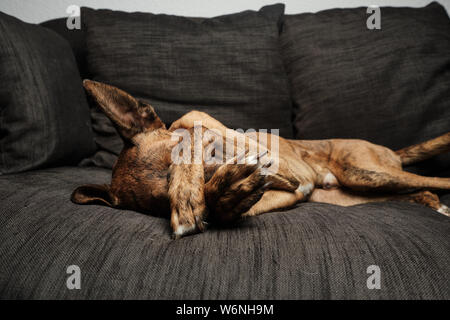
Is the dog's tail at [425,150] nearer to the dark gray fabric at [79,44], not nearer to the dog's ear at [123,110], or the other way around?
the dog's ear at [123,110]

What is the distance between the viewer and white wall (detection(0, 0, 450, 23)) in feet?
9.45

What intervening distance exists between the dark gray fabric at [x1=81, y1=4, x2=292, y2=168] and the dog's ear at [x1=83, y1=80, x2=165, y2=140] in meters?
0.73

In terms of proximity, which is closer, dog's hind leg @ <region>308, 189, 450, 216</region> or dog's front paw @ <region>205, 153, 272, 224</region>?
dog's front paw @ <region>205, 153, 272, 224</region>

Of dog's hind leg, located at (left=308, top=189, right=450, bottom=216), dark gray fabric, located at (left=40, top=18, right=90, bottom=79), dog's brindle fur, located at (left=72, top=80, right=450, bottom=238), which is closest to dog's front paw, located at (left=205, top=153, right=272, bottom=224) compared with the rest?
dog's brindle fur, located at (left=72, top=80, right=450, bottom=238)

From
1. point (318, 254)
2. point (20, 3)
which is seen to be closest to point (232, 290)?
Answer: point (318, 254)

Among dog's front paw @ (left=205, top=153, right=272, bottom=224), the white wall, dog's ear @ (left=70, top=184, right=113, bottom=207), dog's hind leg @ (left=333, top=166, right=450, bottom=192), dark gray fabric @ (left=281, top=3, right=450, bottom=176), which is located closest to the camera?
dog's front paw @ (left=205, top=153, right=272, bottom=224)

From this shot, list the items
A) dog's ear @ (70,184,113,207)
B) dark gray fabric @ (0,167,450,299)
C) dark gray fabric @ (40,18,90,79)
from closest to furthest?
dark gray fabric @ (0,167,450,299) < dog's ear @ (70,184,113,207) < dark gray fabric @ (40,18,90,79)

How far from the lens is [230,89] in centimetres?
224

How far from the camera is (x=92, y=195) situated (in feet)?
4.38

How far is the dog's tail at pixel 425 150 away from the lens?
6.48 ft

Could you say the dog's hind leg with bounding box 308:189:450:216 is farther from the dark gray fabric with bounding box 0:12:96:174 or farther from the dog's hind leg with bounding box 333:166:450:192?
the dark gray fabric with bounding box 0:12:96:174

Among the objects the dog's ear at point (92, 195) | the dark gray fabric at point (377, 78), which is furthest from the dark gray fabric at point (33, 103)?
the dark gray fabric at point (377, 78)

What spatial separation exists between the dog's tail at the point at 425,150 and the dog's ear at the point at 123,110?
1.66m
